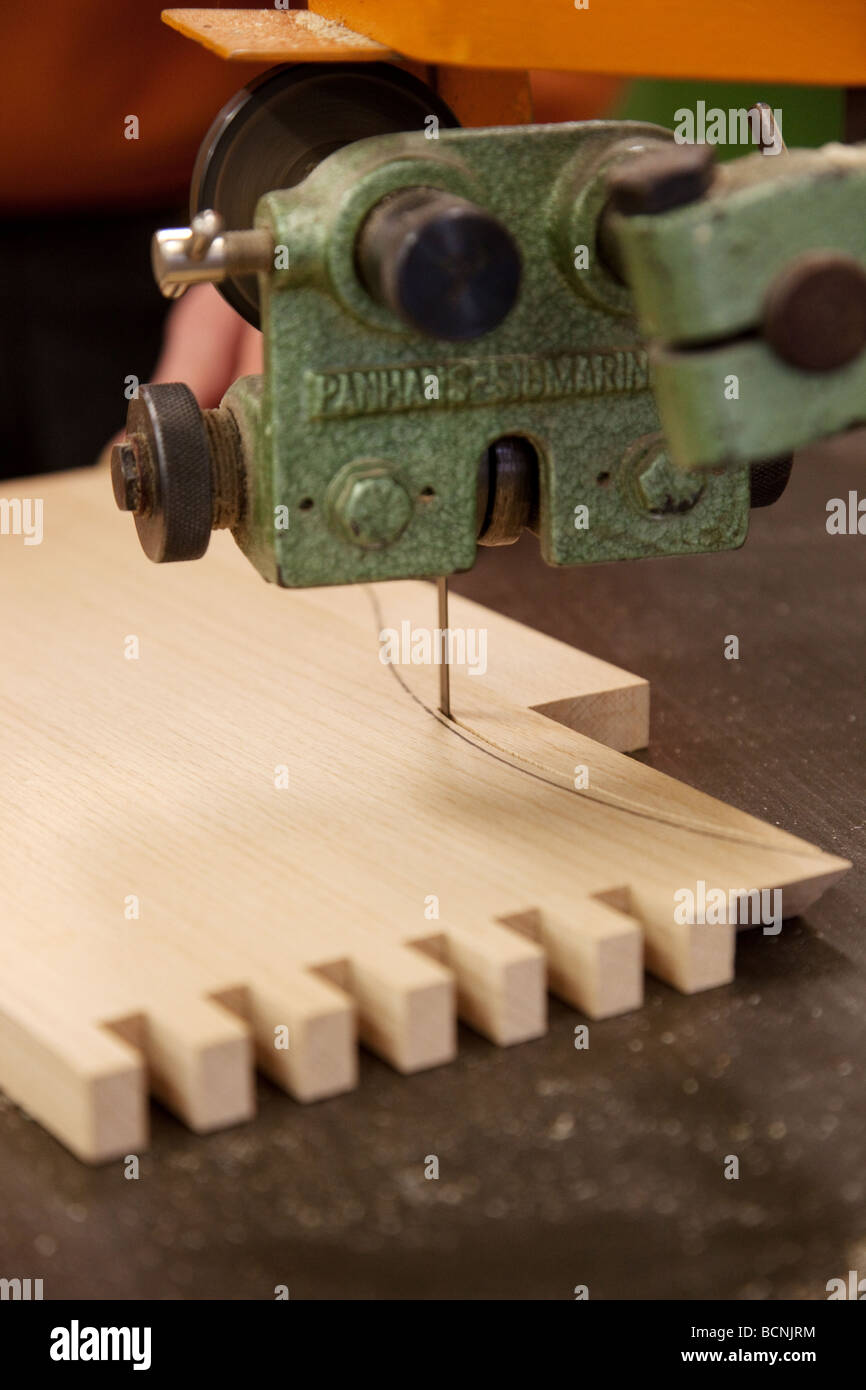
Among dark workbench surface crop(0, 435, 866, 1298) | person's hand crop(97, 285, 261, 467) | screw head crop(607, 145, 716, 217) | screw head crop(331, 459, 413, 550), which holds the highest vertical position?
screw head crop(607, 145, 716, 217)

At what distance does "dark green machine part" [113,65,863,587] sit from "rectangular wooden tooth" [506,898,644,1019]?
0.21 meters

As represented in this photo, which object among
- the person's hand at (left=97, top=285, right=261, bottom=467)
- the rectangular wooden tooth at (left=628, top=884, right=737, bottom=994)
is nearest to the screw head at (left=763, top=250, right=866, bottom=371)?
the rectangular wooden tooth at (left=628, top=884, right=737, bottom=994)

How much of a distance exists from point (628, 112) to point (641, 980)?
2.28 meters

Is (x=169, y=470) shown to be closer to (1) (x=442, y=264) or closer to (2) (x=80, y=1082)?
(1) (x=442, y=264)

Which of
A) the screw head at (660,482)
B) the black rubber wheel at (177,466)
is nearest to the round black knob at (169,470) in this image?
the black rubber wheel at (177,466)

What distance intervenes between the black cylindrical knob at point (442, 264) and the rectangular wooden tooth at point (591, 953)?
327mm

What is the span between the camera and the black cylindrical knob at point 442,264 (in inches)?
34.5

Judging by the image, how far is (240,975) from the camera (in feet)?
3.05

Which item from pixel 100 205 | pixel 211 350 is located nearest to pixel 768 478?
pixel 211 350

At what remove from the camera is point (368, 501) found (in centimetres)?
96

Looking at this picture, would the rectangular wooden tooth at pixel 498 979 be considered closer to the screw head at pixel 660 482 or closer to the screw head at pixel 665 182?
the screw head at pixel 660 482

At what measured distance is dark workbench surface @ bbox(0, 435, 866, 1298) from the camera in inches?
30.7

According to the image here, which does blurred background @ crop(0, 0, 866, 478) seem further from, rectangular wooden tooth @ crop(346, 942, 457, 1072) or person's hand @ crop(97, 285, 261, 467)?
rectangular wooden tooth @ crop(346, 942, 457, 1072)
